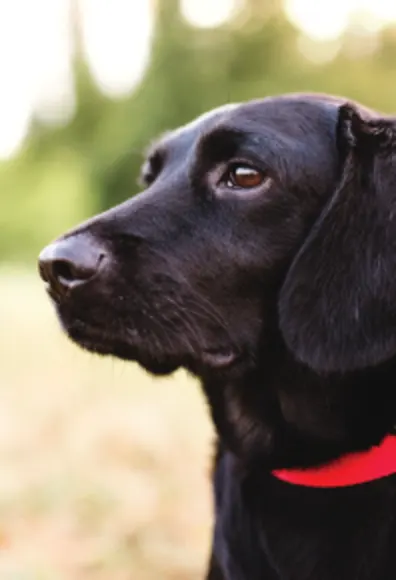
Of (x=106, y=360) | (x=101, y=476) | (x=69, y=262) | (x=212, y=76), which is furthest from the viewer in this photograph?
(x=212, y=76)

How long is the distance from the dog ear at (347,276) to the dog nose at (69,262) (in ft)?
1.60

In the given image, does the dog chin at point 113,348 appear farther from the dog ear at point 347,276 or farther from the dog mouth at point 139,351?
the dog ear at point 347,276

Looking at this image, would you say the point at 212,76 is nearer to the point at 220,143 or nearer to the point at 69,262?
the point at 220,143

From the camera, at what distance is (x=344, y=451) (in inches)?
94.1

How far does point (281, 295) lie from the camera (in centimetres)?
235

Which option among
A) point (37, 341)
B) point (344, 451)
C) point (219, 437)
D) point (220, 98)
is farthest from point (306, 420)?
point (220, 98)

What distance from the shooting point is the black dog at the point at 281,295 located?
2.30 metres

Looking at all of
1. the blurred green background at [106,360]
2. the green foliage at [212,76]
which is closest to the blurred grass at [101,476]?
the blurred green background at [106,360]

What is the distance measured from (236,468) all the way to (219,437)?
0.15 meters

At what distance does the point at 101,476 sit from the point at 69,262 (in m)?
2.40

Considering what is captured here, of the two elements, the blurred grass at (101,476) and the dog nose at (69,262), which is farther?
the blurred grass at (101,476)

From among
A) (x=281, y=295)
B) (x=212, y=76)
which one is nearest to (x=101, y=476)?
(x=281, y=295)

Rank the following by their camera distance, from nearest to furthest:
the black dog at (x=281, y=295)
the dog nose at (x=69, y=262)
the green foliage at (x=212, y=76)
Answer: the dog nose at (x=69, y=262) < the black dog at (x=281, y=295) < the green foliage at (x=212, y=76)

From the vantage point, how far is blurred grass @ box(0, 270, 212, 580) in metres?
3.53
